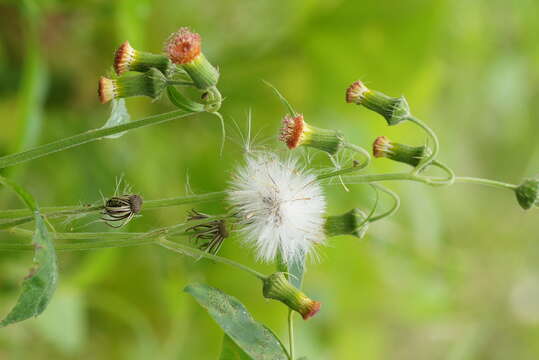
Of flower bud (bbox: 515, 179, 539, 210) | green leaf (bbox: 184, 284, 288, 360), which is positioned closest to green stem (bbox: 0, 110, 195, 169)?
green leaf (bbox: 184, 284, 288, 360)

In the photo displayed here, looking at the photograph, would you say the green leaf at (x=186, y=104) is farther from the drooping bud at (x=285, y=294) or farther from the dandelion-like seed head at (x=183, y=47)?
the drooping bud at (x=285, y=294)

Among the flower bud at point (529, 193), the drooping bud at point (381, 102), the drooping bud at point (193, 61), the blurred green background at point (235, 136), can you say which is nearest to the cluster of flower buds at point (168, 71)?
the drooping bud at point (193, 61)

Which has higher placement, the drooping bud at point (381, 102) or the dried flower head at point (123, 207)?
the drooping bud at point (381, 102)

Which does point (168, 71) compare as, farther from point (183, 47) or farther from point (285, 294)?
point (285, 294)

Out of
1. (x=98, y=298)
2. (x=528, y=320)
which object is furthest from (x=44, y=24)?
(x=528, y=320)

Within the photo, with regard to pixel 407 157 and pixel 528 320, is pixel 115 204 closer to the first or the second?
pixel 407 157

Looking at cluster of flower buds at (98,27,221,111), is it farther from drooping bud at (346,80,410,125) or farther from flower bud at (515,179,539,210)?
flower bud at (515,179,539,210)
